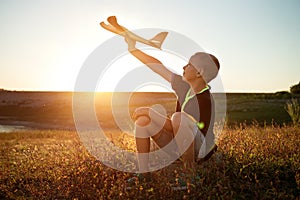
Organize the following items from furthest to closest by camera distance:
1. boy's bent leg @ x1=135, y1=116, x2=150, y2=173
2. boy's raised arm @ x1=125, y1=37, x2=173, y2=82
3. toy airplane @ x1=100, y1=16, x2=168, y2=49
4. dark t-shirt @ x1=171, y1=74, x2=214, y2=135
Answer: boy's raised arm @ x1=125, y1=37, x2=173, y2=82 < toy airplane @ x1=100, y1=16, x2=168, y2=49 < dark t-shirt @ x1=171, y1=74, x2=214, y2=135 < boy's bent leg @ x1=135, y1=116, x2=150, y2=173

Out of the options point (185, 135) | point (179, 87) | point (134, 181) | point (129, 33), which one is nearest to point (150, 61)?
point (129, 33)

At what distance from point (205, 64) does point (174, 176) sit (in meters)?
1.59

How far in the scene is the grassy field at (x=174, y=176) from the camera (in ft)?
11.5

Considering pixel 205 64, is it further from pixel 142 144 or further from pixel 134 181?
pixel 134 181

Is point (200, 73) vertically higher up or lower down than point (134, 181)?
higher up

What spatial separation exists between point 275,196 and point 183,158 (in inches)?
51.6

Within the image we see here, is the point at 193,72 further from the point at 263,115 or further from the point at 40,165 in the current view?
the point at 263,115

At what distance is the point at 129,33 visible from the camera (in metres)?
4.89

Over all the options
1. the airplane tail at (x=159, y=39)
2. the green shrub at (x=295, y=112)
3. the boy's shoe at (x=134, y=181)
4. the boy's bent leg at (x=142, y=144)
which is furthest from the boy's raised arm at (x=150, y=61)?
the green shrub at (x=295, y=112)

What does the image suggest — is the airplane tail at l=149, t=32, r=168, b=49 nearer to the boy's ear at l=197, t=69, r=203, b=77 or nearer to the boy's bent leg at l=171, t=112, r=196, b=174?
the boy's ear at l=197, t=69, r=203, b=77

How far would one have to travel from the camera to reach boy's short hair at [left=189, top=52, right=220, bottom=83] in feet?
14.2

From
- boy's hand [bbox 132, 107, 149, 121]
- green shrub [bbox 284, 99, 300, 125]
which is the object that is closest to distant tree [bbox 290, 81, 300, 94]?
green shrub [bbox 284, 99, 300, 125]

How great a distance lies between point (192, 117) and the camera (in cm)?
425

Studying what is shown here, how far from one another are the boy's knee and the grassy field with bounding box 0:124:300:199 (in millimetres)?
654
